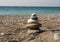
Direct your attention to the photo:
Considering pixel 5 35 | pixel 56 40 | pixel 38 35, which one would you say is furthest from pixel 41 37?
pixel 5 35

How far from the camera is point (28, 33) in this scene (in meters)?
9.53

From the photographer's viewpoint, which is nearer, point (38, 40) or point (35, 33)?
point (38, 40)

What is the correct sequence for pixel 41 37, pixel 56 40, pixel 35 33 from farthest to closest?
1. pixel 35 33
2. pixel 41 37
3. pixel 56 40

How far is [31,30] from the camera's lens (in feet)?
31.9

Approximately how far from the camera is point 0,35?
937cm

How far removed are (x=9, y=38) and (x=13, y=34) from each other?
29.5 inches

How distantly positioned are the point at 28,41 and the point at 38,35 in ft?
3.21

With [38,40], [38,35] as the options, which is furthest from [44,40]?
[38,35]

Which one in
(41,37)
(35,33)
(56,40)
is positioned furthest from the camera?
(35,33)

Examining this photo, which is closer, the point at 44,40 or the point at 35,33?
the point at 44,40

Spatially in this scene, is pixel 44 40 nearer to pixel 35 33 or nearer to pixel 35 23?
pixel 35 33

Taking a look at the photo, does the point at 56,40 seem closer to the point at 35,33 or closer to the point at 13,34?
the point at 35,33

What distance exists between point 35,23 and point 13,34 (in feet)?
3.54

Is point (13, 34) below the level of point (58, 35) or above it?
below
